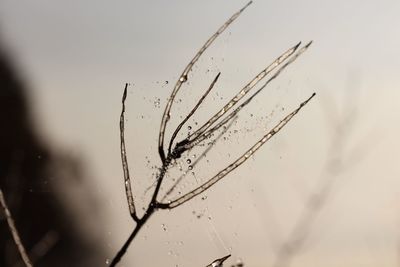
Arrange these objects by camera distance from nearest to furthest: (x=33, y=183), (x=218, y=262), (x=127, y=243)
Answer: (x=127, y=243), (x=218, y=262), (x=33, y=183)

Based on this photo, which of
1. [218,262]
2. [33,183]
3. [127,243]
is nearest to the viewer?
[127,243]

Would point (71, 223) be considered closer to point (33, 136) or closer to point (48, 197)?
point (48, 197)

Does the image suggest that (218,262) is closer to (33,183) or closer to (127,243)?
(127,243)

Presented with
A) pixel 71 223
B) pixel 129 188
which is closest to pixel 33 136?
pixel 71 223

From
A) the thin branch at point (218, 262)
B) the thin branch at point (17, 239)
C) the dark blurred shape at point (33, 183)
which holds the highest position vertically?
the dark blurred shape at point (33, 183)

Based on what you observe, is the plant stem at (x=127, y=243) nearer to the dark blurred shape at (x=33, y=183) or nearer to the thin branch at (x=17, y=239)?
the thin branch at (x=17, y=239)

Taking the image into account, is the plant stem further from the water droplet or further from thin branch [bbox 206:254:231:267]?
the water droplet

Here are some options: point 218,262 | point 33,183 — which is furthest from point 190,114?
point 33,183

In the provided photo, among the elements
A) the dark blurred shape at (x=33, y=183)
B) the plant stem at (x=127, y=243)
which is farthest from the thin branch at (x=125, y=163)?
the dark blurred shape at (x=33, y=183)
